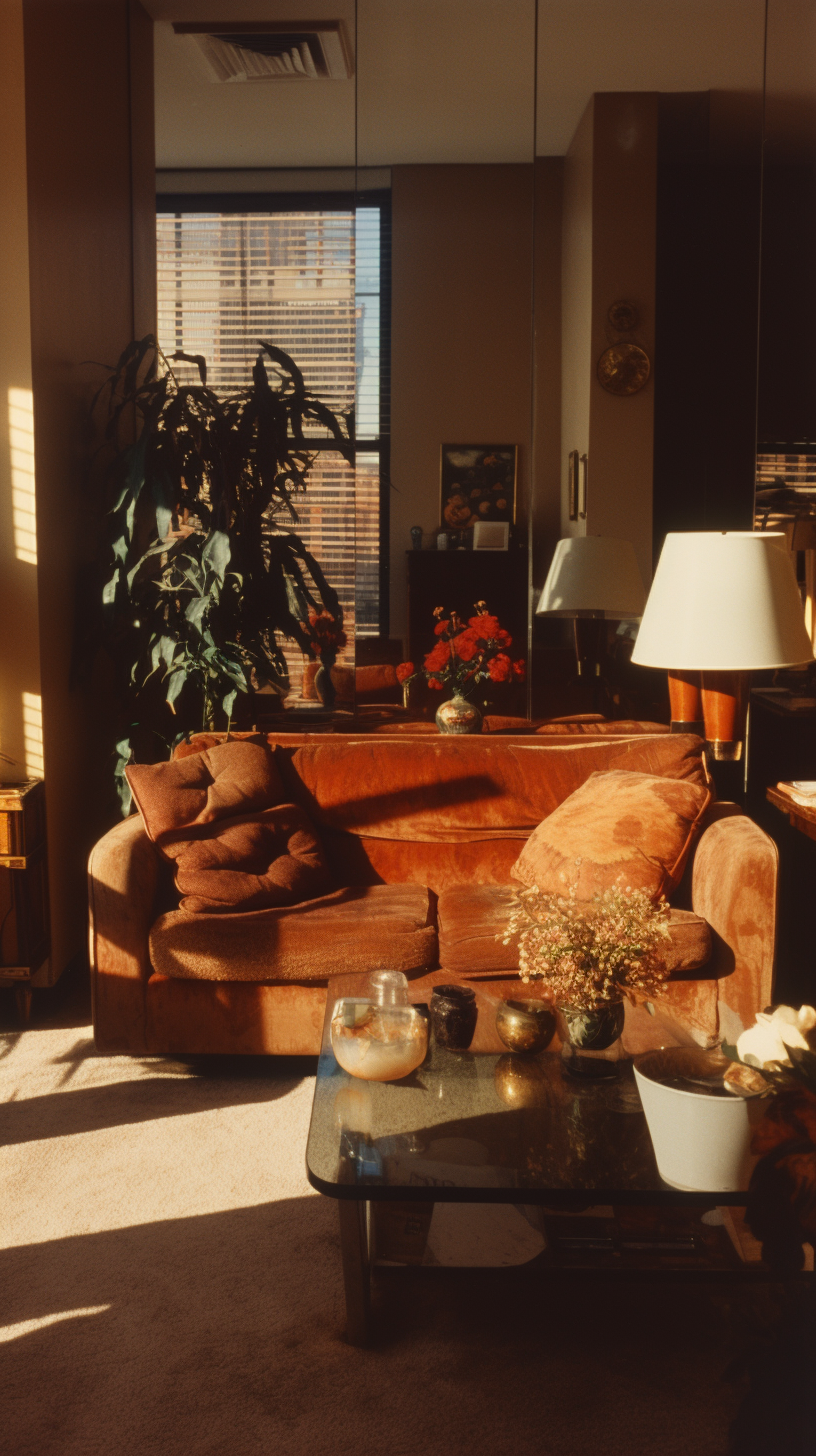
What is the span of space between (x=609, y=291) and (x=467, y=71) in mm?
906

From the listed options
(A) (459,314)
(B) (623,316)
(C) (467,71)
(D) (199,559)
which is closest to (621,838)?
(D) (199,559)

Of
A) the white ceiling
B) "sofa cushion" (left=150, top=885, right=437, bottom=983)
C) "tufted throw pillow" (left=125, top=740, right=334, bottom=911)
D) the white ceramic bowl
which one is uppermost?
the white ceiling

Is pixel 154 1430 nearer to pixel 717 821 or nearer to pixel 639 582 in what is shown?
pixel 717 821

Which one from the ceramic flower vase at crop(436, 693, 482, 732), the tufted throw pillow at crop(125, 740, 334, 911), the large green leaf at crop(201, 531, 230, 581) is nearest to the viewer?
the tufted throw pillow at crop(125, 740, 334, 911)

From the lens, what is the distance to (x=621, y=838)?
9.12 ft

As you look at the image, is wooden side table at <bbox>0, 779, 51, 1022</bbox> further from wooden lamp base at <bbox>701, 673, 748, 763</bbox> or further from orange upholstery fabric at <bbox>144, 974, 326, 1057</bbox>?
wooden lamp base at <bbox>701, 673, 748, 763</bbox>

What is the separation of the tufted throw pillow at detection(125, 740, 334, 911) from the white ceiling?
221cm

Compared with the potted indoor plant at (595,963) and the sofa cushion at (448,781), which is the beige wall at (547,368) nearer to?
the sofa cushion at (448,781)

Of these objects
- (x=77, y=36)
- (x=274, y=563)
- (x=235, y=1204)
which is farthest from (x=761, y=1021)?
(x=77, y=36)

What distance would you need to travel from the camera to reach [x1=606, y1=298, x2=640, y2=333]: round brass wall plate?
360cm

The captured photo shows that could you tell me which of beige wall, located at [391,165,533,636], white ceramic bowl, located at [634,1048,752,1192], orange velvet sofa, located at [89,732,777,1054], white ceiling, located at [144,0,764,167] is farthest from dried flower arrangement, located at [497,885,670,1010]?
white ceiling, located at [144,0,764,167]

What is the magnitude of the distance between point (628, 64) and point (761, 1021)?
3541 millimetres

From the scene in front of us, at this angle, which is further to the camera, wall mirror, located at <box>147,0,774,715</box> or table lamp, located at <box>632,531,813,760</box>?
wall mirror, located at <box>147,0,774,715</box>

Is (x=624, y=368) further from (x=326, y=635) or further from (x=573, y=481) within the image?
(x=326, y=635)
